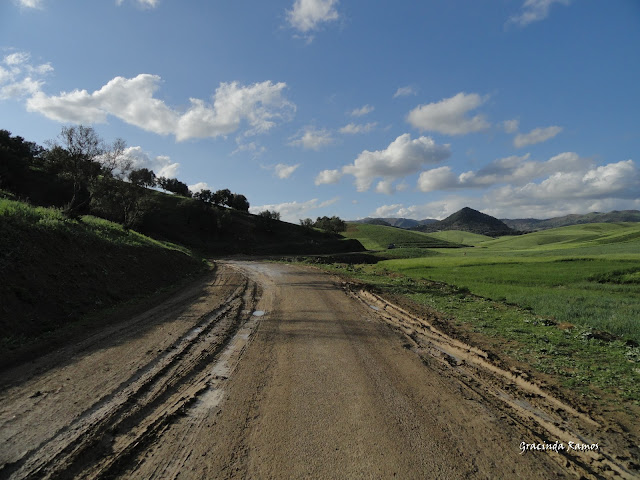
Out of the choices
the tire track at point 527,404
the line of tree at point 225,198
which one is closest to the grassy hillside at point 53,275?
the tire track at point 527,404

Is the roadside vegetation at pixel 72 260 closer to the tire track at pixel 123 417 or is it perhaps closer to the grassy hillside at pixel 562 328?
the tire track at pixel 123 417

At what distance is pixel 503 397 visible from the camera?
588 centimetres

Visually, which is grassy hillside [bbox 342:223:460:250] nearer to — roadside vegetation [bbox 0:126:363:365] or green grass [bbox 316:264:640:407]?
roadside vegetation [bbox 0:126:363:365]

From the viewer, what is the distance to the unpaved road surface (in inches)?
152

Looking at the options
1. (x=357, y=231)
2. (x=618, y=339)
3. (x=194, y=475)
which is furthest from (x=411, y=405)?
(x=357, y=231)

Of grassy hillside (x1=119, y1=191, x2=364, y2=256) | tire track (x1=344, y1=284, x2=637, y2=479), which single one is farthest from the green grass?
grassy hillside (x1=119, y1=191, x2=364, y2=256)

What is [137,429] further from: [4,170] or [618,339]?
[4,170]

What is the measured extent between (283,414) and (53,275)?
35.8 feet

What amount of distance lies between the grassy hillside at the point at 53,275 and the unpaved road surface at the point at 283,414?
6.83 ft

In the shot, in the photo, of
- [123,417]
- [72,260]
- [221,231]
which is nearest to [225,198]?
[221,231]

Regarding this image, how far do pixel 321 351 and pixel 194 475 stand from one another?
14.3 feet

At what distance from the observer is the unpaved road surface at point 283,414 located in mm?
3871

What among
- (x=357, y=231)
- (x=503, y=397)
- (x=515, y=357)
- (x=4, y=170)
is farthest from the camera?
(x=357, y=231)

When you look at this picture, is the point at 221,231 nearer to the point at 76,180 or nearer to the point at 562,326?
the point at 76,180
